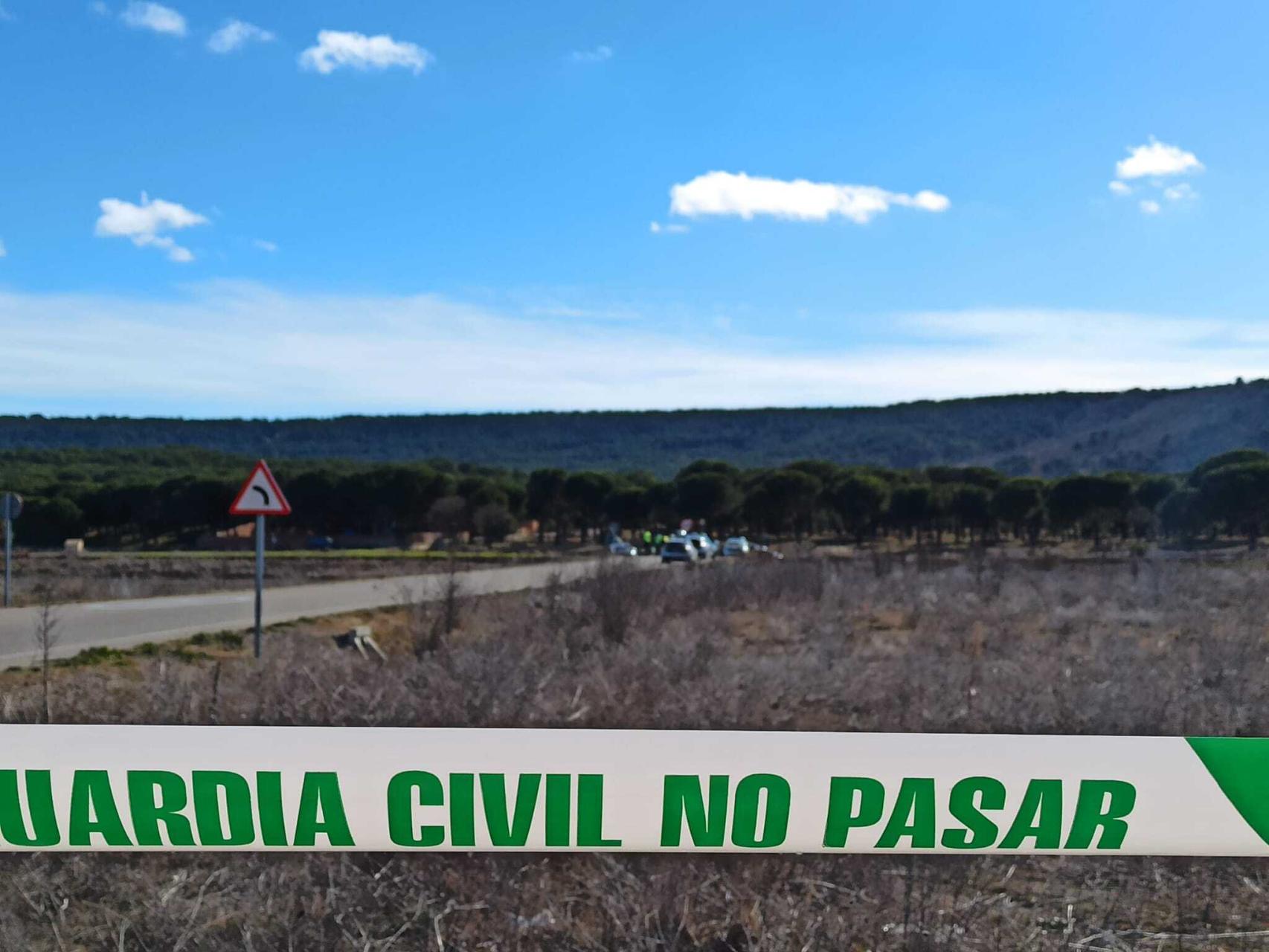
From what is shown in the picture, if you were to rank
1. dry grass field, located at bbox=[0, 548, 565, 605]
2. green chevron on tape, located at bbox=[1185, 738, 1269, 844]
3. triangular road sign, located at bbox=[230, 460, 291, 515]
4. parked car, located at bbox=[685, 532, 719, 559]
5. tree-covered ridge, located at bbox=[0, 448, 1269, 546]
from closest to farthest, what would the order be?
1. green chevron on tape, located at bbox=[1185, 738, 1269, 844]
2. triangular road sign, located at bbox=[230, 460, 291, 515]
3. tree-covered ridge, located at bbox=[0, 448, 1269, 546]
4. dry grass field, located at bbox=[0, 548, 565, 605]
5. parked car, located at bbox=[685, 532, 719, 559]

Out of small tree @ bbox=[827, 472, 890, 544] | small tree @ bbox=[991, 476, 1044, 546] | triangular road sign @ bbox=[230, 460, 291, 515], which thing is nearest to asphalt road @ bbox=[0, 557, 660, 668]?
triangular road sign @ bbox=[230, 460, 291, 515]

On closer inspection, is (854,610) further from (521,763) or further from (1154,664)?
(521,763)

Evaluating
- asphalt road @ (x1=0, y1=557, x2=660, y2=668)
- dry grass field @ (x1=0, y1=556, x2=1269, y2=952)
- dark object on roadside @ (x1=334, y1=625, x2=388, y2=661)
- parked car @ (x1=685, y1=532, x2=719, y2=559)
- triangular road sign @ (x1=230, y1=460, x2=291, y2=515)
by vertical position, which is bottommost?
parked car @ (x1=685, y1=532, x2=719, y2=559)

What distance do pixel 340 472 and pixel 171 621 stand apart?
3.22m

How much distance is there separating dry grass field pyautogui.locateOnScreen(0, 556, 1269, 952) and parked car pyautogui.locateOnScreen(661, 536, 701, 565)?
70.6 ft

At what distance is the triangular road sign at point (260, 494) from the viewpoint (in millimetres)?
11203

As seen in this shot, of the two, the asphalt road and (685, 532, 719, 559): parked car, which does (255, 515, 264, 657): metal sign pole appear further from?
(685, 532, 719, 559): parked car

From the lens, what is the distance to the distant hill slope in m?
15.5

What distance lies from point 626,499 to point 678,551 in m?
2.53

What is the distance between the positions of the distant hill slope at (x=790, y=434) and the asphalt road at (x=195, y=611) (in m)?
2.35

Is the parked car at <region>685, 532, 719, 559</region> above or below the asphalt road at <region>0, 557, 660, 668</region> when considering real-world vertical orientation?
below

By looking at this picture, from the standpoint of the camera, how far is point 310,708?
6633 mm

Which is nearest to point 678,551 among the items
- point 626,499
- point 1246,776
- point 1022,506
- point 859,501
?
point 626,499

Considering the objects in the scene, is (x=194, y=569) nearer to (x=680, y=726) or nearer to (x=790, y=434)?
(x=680, y=726)
